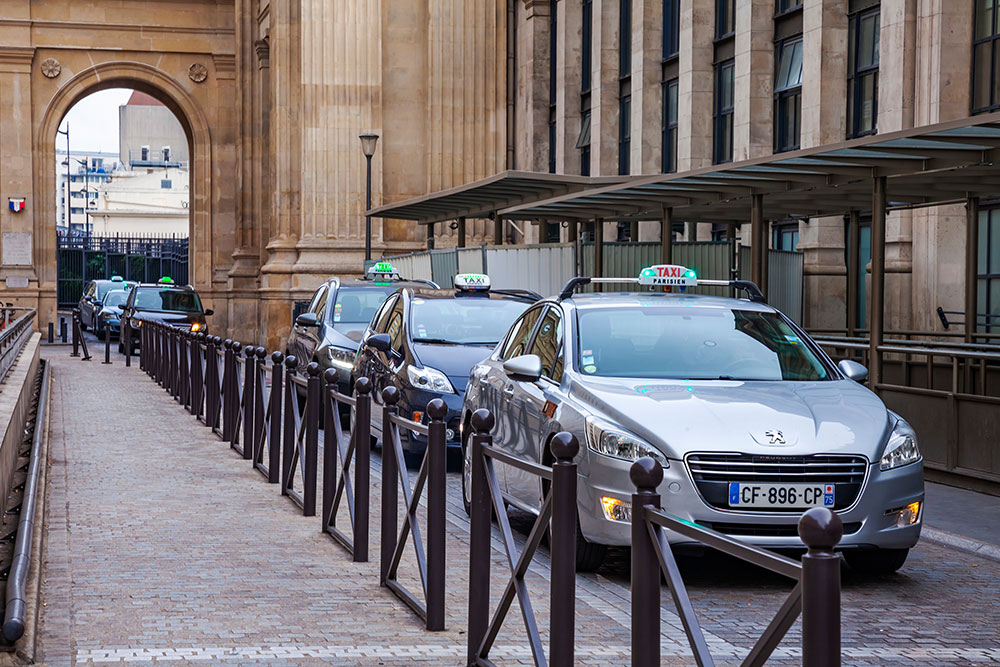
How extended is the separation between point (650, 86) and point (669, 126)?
2.96 feet

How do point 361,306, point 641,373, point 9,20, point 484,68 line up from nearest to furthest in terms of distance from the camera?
point 641,373
point 361,306
point 484,68
point 9,20

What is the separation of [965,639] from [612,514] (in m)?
1.96

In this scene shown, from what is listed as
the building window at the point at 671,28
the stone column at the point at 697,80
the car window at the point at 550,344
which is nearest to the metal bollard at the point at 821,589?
the car window at the point at 550,344

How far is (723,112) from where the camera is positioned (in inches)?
1051

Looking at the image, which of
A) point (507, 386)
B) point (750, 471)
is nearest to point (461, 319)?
point (507, 386)

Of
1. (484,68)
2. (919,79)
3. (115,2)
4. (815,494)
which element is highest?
(115,2)

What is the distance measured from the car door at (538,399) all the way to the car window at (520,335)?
24 cm

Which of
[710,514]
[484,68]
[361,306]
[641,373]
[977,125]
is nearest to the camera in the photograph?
[710,514]

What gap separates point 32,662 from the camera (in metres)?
6.09

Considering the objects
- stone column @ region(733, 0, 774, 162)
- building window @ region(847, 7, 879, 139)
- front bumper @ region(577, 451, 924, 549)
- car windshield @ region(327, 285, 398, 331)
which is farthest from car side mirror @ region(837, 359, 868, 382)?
stone column @ region(733, 0, 774, 162)

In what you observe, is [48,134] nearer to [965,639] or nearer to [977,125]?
[977,125]

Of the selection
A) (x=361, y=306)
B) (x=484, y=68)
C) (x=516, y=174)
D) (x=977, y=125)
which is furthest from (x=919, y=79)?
(x=484, y=68)

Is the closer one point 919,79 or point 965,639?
point 965,639

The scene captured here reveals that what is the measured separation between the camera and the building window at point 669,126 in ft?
95.5
